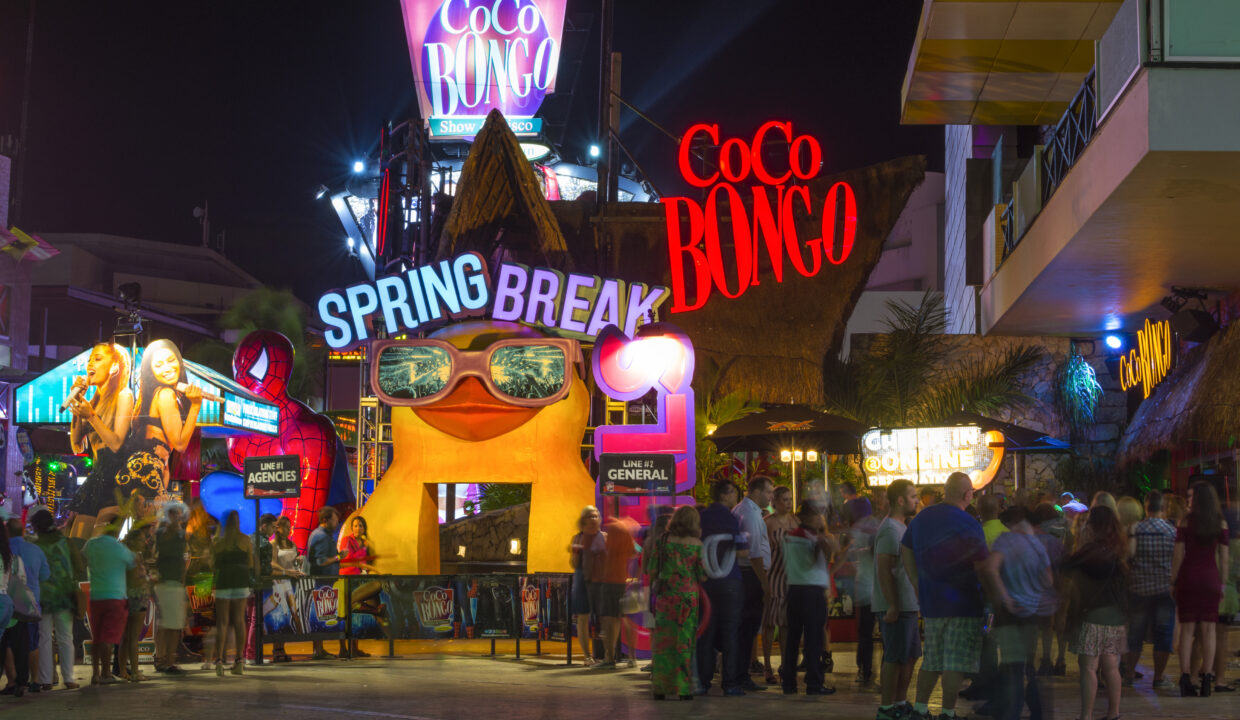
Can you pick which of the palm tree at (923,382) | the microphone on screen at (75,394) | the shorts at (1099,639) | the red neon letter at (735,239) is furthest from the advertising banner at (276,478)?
the palm tree at (923,382)

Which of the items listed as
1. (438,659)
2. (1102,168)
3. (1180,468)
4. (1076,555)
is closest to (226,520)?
(438,659)

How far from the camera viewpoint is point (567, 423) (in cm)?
1727

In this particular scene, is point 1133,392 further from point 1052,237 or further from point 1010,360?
point 1052,237

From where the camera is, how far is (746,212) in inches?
983

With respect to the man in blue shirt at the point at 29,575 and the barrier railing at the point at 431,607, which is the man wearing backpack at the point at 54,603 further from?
the barrier railing at the point at 431,607

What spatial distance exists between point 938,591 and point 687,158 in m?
17.4

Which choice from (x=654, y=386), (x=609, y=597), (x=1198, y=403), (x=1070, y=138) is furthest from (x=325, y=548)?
(x=1198, y=403)

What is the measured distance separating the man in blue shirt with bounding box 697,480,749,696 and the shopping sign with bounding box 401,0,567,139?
29.9 metres

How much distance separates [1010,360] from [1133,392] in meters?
2.46

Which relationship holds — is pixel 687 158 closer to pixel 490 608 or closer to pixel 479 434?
pixel 479 434

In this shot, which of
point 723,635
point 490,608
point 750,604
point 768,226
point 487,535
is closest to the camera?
point 723,635

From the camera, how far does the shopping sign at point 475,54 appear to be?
130 feet

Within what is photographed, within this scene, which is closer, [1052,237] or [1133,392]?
[1052,237]

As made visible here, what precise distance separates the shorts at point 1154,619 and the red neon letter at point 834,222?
47.3 ft
